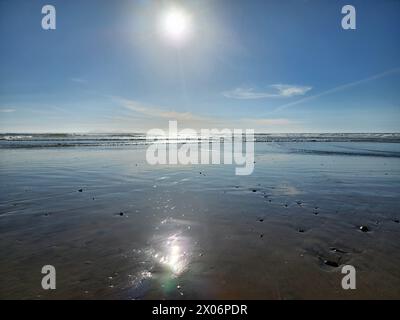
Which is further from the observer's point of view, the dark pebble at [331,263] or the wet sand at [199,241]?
the dark pebble at [331,263]

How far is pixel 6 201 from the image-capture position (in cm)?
777

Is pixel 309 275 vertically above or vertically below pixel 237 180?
below

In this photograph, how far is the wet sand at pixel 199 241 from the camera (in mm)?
3637

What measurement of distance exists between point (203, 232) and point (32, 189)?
24.2 feet

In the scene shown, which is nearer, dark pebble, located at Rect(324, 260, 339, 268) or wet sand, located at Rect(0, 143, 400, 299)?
wet sand, located at Rect(0, 143, 400, 299)

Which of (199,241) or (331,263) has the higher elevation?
(199,241)

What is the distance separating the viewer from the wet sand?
11.9 ft

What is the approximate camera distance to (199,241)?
5.06 meters

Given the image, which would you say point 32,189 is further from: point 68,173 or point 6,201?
point 68,173

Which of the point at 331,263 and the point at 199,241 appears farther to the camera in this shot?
the point at 199,241
